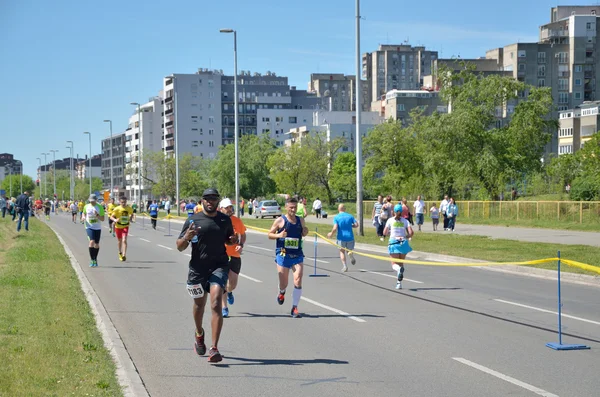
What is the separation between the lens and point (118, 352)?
902 cm

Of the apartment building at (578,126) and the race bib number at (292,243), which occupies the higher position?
the apartment building at (578,126)

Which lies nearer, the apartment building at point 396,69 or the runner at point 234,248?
the runner at point 234,248

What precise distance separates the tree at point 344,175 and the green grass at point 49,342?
260 ft

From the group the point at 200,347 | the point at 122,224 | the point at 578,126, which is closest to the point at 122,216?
the point at 122,224

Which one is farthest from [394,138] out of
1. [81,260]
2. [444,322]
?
[444,322]

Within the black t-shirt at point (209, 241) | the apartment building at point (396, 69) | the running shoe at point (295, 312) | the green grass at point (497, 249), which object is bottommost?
the green grass at point (497, 249)

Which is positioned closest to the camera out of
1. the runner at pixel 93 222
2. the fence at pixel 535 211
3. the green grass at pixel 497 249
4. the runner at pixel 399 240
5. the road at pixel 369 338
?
the road at pixel 369 338

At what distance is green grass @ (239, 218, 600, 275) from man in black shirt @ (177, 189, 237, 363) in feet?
43.2

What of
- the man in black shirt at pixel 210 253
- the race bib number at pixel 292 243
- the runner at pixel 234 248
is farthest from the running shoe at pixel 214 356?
the race bib number at pixel 292 243

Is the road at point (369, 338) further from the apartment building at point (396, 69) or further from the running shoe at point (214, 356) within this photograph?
the apartment building at point (396, 69)

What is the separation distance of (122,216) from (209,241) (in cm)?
1500

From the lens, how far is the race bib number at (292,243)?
12.4 meters

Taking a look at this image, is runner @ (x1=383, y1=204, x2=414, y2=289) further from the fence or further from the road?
the fence

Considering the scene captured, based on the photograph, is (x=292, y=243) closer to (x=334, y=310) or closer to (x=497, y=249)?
(x=334, y=310)
